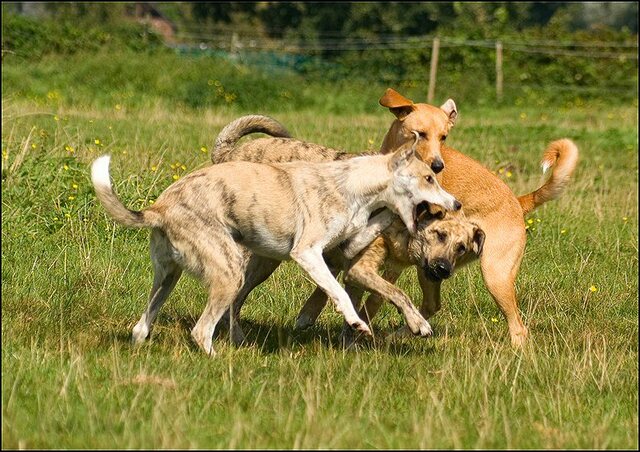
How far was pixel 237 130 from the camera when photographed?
8.91 m

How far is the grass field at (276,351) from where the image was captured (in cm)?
535

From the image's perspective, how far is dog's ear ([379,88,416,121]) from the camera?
9.48 metres

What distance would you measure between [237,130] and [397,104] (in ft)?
4.57

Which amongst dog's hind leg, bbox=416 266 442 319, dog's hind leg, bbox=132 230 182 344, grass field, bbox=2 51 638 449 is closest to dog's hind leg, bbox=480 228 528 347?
grass field, bbox=2 51 638 449

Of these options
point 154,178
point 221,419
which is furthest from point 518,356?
point 154,178

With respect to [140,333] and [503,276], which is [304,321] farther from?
[503,276]

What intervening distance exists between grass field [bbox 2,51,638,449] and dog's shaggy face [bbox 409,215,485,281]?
0.51m

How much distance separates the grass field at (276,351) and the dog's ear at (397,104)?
136cm

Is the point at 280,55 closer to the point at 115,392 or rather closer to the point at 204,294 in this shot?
the point at 204,294

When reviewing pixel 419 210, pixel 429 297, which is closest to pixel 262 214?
pixel 419 210

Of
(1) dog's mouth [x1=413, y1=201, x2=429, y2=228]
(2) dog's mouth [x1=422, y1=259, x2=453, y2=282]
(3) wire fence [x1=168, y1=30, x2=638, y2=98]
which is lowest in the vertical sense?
(3) wire fence [x1=168, y1=30, x2=638, y2=98]

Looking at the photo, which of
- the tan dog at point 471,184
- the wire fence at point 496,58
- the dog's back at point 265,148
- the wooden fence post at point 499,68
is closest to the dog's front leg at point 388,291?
the tan dog at point 471,184

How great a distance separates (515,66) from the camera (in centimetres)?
3434

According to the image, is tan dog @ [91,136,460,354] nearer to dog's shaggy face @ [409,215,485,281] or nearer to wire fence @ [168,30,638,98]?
dog's shaggy face @ [409,215,485,281]
